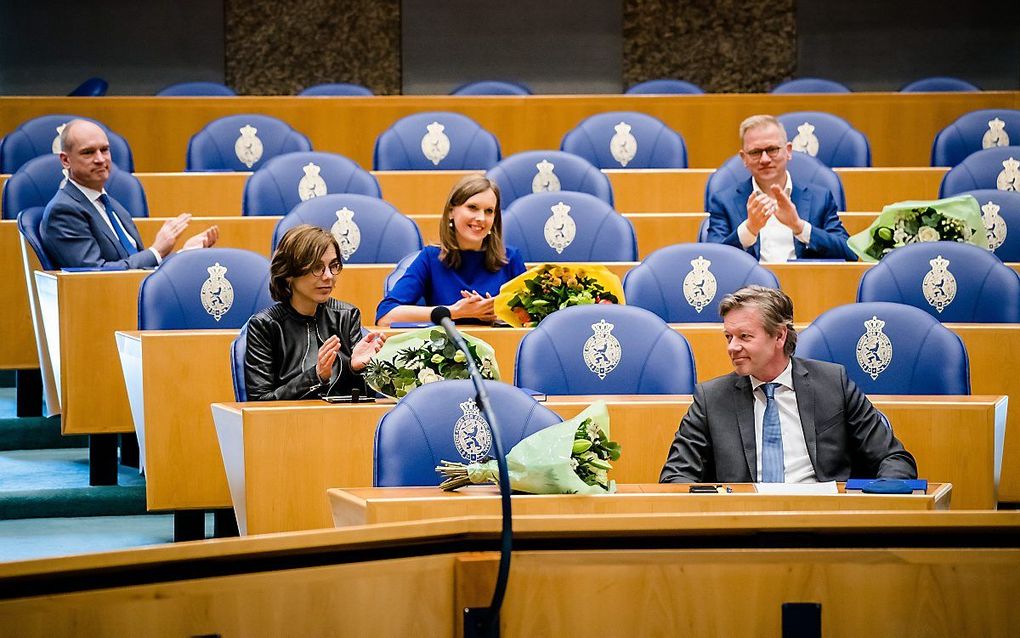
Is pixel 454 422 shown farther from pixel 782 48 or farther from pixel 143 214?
pixel 782 48

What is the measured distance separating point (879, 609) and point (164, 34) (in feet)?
27.8

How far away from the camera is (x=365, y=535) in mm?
1953

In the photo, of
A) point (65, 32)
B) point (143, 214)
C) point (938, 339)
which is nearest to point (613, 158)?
point (143, 214)

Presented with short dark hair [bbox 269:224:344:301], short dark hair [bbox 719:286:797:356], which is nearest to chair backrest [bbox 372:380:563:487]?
short dark hair [bbox 719:286:797:356]

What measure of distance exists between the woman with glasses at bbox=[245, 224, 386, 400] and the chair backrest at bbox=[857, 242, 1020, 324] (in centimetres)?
171

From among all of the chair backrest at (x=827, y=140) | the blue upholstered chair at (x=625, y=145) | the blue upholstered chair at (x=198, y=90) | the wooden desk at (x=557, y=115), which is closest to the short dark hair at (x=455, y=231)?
the blue upholstered chair at (x=625, y=145)

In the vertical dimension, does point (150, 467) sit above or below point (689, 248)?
below

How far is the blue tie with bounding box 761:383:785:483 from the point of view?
329 cm

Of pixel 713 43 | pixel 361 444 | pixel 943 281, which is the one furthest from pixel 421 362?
pixel 713 43

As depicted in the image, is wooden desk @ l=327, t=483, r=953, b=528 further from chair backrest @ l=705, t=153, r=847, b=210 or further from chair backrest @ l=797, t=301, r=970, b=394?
chair backrest @ l=705, t=153, r=847, b=210

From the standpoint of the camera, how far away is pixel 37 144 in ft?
21.8

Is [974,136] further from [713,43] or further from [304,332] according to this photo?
[304,332]

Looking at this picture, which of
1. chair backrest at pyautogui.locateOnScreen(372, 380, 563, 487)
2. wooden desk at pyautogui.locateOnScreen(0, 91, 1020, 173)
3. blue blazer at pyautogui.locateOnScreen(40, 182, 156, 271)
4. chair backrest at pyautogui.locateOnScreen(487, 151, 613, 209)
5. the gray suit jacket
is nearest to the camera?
chair backrest at pyautogui.locateOnScreen(372, 380, 563, 487)

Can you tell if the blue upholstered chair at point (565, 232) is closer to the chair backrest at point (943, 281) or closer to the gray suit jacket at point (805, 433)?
the chair backrest at point (943, 281)
